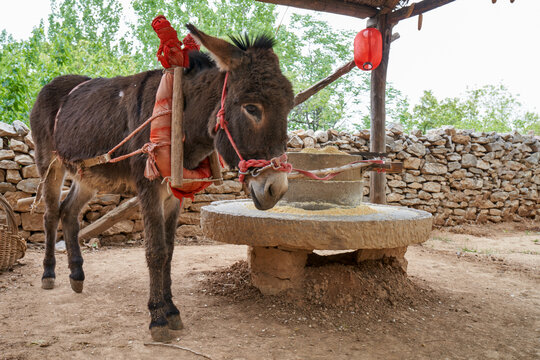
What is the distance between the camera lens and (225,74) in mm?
2211

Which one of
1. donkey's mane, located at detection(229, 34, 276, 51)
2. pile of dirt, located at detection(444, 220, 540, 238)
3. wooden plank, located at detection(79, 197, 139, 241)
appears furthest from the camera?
pile of dirt, located at detection(444, 220, 540, 238)

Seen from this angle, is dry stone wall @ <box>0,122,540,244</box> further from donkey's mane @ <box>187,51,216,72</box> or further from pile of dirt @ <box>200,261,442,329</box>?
donkey's mane @ <box>187,51,216,72</box>

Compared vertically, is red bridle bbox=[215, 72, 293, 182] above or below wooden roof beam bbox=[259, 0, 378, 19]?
below

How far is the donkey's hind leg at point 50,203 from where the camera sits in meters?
3.33

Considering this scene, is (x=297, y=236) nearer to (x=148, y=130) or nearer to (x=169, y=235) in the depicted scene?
(x=169, y=235)

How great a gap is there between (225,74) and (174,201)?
102cm

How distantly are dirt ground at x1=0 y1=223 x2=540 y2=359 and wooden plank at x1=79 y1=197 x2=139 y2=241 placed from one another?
0.87 meters

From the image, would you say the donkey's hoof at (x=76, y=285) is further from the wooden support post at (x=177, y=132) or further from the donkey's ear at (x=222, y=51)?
the donkey's ear at (x=222, y=51)

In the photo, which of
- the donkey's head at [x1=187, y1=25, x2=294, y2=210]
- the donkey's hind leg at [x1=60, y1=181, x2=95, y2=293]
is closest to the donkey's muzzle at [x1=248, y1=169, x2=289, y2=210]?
the donkey's head at [x1=187, y1=25, x2=294, y2=210]

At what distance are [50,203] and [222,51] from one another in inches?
92.6

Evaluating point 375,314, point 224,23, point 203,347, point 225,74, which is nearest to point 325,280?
point 375,314

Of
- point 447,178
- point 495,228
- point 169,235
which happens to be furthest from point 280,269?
point 495,228

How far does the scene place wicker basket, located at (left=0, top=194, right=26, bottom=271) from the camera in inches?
145

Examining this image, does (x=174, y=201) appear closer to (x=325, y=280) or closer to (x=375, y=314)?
(x=325, y=280)
